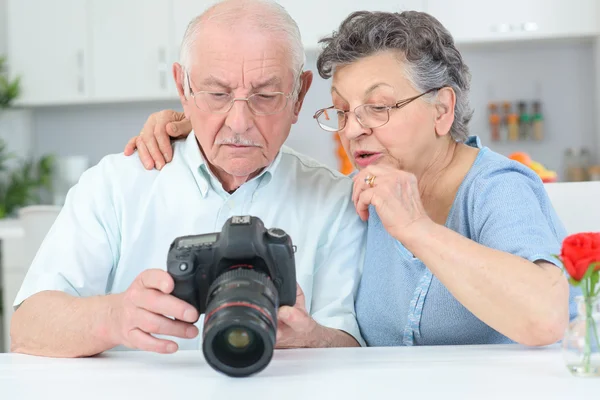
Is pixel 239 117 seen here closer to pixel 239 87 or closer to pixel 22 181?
pixel 239 87

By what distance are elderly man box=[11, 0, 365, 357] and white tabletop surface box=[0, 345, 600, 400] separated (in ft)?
0.52

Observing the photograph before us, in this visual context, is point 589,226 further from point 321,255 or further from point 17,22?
point 17,22

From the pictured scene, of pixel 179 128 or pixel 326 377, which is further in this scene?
pixel 179 128

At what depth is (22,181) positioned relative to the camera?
4.14 m

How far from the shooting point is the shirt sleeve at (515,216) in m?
1.14

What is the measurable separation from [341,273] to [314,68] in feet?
8.60

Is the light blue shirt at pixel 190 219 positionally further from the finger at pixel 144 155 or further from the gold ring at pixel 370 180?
the gold ring at pixel 370 180

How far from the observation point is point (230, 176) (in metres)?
1.52

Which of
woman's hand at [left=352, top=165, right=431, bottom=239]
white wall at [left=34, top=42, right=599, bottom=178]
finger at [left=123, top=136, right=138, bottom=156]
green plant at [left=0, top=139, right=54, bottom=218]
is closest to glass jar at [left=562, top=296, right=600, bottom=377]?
woman's hand at [left=352, top=165, right=431, bottom=239]

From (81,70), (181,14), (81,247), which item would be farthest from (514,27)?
(81,247)

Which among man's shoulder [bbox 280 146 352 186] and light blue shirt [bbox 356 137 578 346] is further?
man's shoulder [bbox 280 146 352 186]

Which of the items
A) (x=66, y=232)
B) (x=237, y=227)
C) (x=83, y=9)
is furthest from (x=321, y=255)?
(x=83, y=9)

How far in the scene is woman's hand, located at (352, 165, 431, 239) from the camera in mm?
1181

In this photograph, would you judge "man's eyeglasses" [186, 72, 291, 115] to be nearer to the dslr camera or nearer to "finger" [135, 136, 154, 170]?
"finger" [135, 136, 154, 170]
